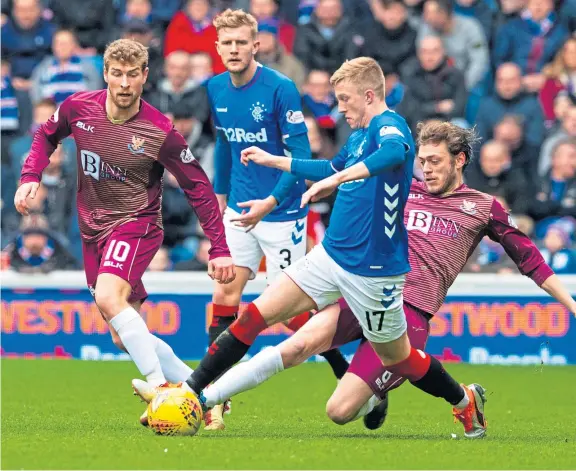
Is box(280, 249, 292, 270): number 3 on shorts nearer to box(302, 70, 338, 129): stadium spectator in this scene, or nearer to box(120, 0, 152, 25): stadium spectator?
box(302, 70, 338, 129): stadium spectator

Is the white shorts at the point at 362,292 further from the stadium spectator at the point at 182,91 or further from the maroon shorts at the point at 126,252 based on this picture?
the stadium spectator at the point at 182,91

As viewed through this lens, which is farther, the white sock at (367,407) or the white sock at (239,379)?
the white sock at (367,407)

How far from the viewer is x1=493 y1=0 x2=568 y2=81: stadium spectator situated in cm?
1507

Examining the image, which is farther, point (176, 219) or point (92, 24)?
point (92, 24)

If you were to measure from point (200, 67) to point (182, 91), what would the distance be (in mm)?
413

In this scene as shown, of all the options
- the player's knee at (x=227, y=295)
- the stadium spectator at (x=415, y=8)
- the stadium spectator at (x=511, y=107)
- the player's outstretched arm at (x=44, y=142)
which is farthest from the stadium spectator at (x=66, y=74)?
the player's outstretched arm at (x=44, y=142)

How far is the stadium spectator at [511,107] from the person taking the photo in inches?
570

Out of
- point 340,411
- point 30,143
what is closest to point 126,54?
point 340,411

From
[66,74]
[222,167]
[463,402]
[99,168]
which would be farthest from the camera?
[66,74]

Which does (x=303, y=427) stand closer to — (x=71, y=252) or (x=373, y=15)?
(x=71, y=252)

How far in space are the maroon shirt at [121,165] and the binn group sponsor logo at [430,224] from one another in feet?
3.95

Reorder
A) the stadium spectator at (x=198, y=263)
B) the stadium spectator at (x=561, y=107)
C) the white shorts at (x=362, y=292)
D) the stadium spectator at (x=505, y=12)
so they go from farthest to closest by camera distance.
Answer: the stadium spectator at (x=505, y=12), the stadium spectator at (x=561, y=107), the stadium spectator at (x=198, y=263), the white shorts at (x=362, y=292)

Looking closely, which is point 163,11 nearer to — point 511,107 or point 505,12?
point 505,12

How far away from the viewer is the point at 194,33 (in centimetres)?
1563
